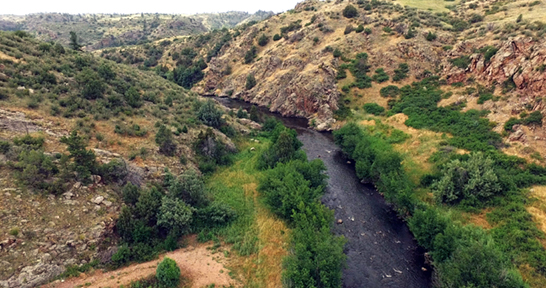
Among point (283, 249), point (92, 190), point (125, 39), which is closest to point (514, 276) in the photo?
point (283, 249)

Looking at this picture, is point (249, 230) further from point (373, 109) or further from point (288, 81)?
point (288, 81)

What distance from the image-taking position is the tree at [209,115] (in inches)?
2164

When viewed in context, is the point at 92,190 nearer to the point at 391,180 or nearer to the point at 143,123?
the point at 143,123

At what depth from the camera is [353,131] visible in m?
55.6

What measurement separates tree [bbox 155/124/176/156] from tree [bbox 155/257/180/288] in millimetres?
20225

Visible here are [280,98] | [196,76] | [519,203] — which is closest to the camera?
[519,203]

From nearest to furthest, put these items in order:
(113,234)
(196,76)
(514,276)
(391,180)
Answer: (514,276)
(113,234)
(391,180)
(196,76)

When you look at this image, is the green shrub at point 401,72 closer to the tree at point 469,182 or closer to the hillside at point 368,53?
the hillside at point 368,53

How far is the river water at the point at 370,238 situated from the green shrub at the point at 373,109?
21.1 m

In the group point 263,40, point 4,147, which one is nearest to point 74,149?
point 4,147

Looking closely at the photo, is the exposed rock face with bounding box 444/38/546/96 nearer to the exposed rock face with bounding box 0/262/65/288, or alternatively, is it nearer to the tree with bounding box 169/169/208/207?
the tree with bounding box 169/169/208/207

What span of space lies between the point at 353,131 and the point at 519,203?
2765 centimetres

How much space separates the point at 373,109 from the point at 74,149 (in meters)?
58.9

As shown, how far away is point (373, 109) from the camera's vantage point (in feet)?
221
